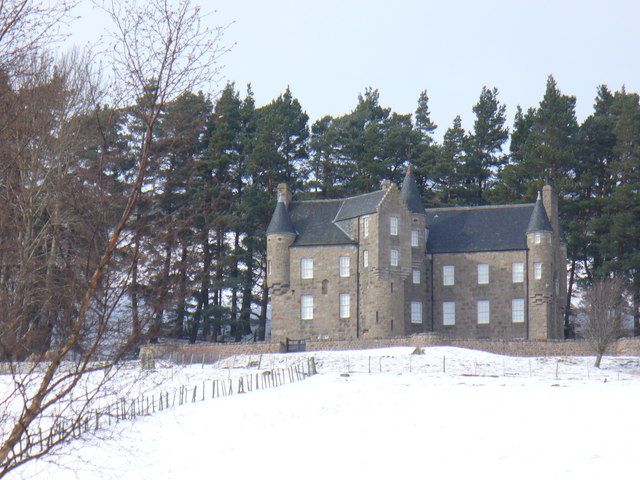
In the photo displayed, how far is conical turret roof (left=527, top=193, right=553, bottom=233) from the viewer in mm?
56875

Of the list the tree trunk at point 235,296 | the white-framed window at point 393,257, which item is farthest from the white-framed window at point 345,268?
the tree trunk at point 235,296

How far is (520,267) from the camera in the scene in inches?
2256

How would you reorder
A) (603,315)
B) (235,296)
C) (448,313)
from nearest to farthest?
(603,315)
(448,313)
(235,296)

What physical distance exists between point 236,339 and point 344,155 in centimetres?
1676

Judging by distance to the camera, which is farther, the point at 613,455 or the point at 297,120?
the point at 297,120

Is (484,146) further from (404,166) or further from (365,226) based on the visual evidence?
(365,226)

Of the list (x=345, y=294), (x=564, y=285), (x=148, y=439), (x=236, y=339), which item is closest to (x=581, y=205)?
(x=564, y=285)

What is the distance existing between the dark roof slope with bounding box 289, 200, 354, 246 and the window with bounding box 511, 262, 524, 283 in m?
8.75

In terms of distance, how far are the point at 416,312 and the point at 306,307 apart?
596 centimetres

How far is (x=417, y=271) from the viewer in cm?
5828

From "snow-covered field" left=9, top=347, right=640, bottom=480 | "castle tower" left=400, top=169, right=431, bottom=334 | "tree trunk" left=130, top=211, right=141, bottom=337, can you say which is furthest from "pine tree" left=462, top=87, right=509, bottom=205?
"tree trunk" left=130, top=211, right=141, bottom=337

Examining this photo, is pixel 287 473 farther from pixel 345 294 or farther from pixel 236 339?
pixel 236 339

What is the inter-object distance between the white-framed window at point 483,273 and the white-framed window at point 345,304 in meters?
7.10

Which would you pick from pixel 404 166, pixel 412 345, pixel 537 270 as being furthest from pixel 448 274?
pixel 404 166
